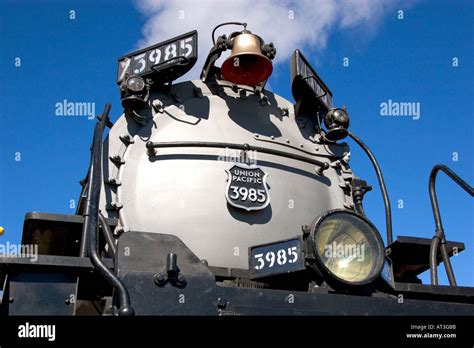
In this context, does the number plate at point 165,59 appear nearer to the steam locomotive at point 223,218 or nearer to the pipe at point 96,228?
the steam locomotive at point 223,218

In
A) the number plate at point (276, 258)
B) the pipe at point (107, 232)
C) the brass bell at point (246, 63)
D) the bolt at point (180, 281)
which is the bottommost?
the bolt at point (180, 281)

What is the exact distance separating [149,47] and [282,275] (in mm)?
3125

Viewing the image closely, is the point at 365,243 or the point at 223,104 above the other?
the point at 223,104

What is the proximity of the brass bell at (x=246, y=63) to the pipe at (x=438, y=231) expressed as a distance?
198 centimetres

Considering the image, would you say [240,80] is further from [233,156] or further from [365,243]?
[365,243]

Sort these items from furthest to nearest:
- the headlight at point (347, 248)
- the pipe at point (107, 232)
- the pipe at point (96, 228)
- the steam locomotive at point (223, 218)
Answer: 1. the pipe at point (107, 232)
2. the headlight at point (347, 248)
3. the steam locomotive at point (223, 218)
4. the pipe at point (96, 228)

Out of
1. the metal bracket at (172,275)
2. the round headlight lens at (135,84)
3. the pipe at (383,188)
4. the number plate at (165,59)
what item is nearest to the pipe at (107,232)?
the metal bracket at (172,275)

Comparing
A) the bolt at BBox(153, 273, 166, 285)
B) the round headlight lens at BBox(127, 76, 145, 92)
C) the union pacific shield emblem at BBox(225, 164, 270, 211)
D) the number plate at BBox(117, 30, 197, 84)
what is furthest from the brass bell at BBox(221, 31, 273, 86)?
the bolt at BBox(153, 273, 166, 285)

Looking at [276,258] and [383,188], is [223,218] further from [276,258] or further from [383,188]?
[383,188]

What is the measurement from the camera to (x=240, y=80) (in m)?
6.46

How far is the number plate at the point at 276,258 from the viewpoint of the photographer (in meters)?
4.31

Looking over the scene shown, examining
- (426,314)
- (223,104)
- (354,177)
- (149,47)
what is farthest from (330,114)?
(426,314)

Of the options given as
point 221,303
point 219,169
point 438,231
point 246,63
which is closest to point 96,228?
point 221,303

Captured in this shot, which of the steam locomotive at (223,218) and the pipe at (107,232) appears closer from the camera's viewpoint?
the steam locomotive at (223,218)
